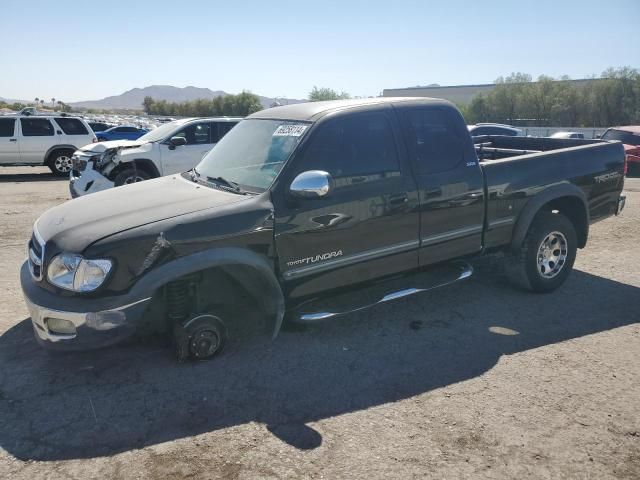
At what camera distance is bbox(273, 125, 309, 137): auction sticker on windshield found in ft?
13.2

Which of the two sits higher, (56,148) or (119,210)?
(56,148)

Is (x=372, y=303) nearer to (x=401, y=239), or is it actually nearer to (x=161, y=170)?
(x=401, y=239)

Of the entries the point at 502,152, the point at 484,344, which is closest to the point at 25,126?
the point at 502,152

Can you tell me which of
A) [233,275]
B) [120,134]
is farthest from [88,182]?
[120,134]

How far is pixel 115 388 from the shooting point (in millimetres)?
3547

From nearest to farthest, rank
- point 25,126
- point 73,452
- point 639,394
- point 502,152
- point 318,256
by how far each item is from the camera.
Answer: point 73,452, point 639,394, point 318,256, point 502,152, point 25,126

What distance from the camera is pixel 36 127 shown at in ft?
49.4

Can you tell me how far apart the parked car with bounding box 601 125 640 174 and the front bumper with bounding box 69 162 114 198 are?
50.4 ft

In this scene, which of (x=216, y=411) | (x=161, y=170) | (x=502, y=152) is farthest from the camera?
(x=161, y=170)

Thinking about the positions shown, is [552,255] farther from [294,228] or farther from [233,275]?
[233,275]

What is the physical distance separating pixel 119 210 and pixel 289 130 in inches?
55.9

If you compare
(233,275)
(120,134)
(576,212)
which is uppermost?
(120,134)

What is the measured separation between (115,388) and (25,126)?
552 inches

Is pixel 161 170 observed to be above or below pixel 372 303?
above
